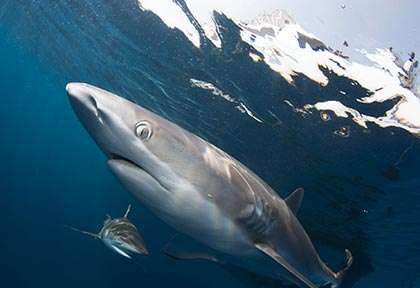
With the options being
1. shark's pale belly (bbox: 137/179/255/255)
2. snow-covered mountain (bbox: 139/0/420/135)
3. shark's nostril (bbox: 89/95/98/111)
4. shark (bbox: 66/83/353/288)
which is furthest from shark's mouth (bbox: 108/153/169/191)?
snow-covered mountain (bbox: 139/0/420/135)

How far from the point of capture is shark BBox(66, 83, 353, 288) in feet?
10.7

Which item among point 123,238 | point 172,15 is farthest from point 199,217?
point 172,15

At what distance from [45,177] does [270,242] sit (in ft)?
181

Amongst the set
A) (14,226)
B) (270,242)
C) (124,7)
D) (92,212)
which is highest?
(124,7)

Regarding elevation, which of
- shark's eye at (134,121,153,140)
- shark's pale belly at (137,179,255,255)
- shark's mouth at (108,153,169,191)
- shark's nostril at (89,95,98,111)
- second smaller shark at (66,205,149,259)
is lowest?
second smaller shark at (66,205,149,259)

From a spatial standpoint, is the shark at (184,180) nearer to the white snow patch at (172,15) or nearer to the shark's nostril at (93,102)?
the shark's nostril at (93,102)

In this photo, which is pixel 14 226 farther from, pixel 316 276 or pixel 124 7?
pixel 316 276

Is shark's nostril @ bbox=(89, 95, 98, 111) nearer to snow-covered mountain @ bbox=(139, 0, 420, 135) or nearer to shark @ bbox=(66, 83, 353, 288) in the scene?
shark @ bbox=(66, 83, 353, 288)

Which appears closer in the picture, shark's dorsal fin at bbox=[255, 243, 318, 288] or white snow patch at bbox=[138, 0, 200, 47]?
shark's dorsal fin at bbox=[255, 243, 318, 288]

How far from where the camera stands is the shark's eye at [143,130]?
3.36 metres

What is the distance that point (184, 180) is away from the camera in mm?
3703

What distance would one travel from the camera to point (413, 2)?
7293 millimetres

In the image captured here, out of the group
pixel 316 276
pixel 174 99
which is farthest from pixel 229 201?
pixel 174 99

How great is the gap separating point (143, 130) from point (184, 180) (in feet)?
2.07
